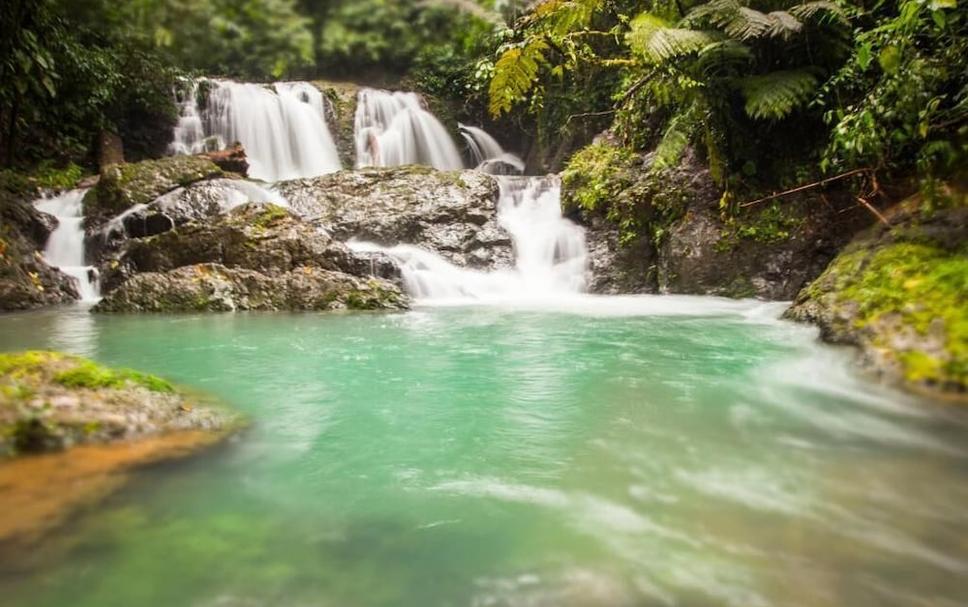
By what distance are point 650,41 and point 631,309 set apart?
2.99 meters

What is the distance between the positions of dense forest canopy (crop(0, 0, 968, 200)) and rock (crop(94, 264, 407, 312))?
2.40m

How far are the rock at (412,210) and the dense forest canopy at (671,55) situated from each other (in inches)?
109

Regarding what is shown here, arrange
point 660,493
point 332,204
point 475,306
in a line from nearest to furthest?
point 660,493 < point 475,306 < point 332,204

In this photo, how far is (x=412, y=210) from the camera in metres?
9.82

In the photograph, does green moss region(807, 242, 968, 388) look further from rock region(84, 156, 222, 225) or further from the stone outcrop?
rock region(84, 156, 222, 225)

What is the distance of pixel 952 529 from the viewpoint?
1.75m

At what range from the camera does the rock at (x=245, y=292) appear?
7008mm

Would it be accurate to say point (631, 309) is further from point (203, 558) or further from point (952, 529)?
point (203, 558)

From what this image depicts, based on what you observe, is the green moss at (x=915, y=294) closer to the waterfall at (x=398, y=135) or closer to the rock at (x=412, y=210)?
the rock at (x=412, y=210)

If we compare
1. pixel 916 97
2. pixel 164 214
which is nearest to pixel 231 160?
pixel 164 214

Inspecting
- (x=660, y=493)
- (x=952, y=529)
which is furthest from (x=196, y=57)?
(x=952, y=529)

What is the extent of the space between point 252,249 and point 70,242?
3802 mm

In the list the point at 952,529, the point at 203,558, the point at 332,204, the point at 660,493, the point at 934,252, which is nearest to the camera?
the point at 203,558

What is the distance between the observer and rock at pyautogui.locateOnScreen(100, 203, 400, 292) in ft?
25.3
